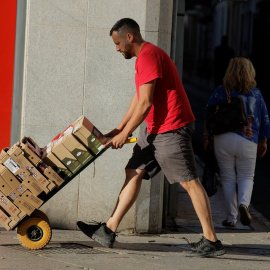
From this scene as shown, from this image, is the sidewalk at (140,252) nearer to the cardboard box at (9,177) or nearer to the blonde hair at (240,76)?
the cardboard box at (9,177)

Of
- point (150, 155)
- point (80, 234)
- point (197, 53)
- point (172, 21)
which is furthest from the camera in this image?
point (197, 53)

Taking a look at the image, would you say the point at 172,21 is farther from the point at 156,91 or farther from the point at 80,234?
the point at 80,234

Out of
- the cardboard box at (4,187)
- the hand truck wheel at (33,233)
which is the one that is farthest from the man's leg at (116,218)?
the cardboard box at (4,187)

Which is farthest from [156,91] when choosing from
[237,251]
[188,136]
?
[237,251]

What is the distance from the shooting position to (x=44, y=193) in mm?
6812

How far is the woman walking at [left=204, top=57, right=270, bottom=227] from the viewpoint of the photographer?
841cm

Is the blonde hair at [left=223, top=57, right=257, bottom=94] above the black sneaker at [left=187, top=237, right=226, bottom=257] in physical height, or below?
above

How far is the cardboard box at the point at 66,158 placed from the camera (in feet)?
21.8

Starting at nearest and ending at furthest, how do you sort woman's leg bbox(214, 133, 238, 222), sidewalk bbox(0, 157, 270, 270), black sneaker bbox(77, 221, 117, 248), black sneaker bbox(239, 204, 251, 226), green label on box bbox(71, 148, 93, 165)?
sidewalk bbox(0, 157, 270, 270), green label on box bbox(71, 148, 93, 165), black sneaker bbox(77, 221, 117, 248), black sneaker bbox(239, 204, 251, 226), woman's leg bbox(214, 133, 238, 222)

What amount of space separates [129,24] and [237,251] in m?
2.28

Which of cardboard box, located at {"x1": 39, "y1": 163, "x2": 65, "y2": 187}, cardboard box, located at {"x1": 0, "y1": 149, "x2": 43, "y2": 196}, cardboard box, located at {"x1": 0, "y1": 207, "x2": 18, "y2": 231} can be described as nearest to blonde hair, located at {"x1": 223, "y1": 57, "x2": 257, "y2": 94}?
cardboard box, located at {"x1": 39, "y1": 163, "x2": 65, "y2": 187}

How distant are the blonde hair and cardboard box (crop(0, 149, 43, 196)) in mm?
2711

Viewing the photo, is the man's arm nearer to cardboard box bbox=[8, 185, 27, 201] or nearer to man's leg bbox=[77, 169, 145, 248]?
man's leg bbox=[77, 169, 145, 248]

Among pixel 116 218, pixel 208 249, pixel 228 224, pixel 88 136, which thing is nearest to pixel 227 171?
pixel 228 224
